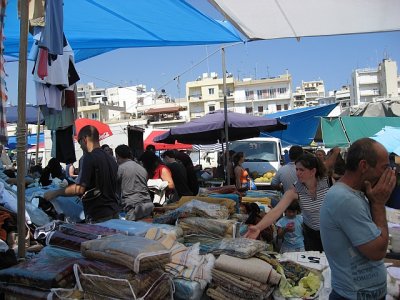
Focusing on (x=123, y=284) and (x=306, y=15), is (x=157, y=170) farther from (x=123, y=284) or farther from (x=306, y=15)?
(x=123, y=284)

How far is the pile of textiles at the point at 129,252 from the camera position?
2555 millimetres

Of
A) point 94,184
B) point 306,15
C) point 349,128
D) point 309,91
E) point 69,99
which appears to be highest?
point 309,91

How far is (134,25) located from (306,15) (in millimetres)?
2844

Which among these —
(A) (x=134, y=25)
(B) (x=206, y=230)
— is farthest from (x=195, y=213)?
(A) (x=134, y=25)

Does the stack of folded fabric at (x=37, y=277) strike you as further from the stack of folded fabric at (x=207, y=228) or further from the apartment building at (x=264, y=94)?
the apartment building at (x=264, y=94)

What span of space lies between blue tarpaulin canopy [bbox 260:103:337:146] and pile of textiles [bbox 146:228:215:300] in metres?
12.1

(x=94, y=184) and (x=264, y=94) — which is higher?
(x=264, y=94)

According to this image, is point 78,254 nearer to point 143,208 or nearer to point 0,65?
point 0,65

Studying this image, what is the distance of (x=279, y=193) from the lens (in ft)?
22.4

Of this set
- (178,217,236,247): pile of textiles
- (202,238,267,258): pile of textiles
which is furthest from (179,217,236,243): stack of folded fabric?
(202,238,267,258): pile of textiles

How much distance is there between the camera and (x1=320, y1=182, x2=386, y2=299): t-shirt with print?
206 cm

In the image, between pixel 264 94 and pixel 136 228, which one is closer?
pixel 136 228

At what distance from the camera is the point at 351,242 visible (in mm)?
2111

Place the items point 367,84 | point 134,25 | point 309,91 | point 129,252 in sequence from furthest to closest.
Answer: point 309,91
point 367,84
point 134,25
point 129,252
